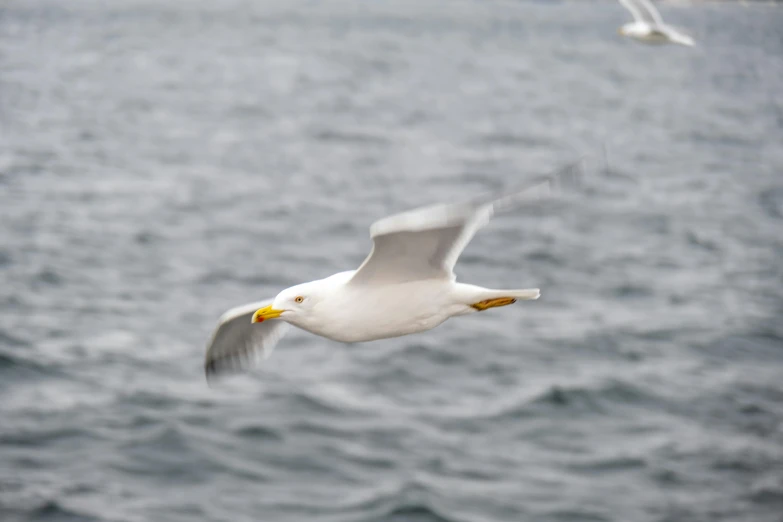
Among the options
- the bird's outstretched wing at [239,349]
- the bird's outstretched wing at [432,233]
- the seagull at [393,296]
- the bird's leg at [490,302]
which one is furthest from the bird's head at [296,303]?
the bird's outstretched wing at [239,349]

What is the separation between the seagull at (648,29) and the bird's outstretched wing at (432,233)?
466 inches

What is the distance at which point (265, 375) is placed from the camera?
1964cm

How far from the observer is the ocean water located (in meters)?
16.7

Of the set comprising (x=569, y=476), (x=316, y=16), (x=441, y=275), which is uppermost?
(x=441, y=275)

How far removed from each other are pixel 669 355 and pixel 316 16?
10871 cm

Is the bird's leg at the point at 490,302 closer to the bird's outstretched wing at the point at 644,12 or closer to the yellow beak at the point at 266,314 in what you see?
the yellow beak at the point at 266,314

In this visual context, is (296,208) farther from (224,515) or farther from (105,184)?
(224,515)

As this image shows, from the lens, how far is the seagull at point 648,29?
736 inches

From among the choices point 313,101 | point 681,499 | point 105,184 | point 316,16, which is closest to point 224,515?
point 681,499

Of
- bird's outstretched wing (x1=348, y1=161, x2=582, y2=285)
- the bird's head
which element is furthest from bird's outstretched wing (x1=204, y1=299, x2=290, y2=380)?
bird's outstretched wing (x1=348, y1=161, x2=582, y2=285)

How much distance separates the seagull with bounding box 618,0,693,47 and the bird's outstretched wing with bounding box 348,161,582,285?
11831 millimetres

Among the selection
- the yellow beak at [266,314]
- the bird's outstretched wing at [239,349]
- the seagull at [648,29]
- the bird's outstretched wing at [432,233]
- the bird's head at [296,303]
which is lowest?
the bird's outstretched wing at [239,349]

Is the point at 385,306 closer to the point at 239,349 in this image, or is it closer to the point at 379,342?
the point at 239,349

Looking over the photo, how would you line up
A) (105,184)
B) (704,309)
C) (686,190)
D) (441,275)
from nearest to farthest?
(441,275) < (704,309) < (105,184) < (686,190)
